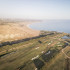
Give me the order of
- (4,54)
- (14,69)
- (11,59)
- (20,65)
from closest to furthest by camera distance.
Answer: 1. (14,69)
2. (20,65)
3. (11,59)
4. (4,54)

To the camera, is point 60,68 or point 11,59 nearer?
point 60,68

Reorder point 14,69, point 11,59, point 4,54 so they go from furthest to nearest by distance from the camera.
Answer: point 4,54 < point 11,59 < point 14,69

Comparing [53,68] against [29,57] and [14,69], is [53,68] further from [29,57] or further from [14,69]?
[14,69]

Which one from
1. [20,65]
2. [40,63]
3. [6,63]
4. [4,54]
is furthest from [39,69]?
[4,54]

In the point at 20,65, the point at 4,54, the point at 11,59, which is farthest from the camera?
the point at 4,54

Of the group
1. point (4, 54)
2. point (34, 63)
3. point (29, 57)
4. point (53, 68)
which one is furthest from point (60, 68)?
point (4, 54)

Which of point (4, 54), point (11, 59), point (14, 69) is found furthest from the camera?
point (4, 54)

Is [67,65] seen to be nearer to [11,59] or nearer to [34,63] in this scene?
[34,63]

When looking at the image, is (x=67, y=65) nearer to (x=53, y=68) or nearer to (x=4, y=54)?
(x=53, y=68)

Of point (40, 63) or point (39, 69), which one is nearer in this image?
point (39, 69)
